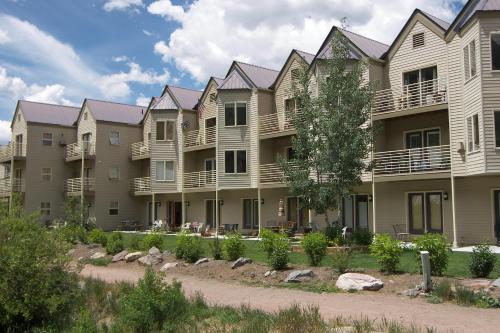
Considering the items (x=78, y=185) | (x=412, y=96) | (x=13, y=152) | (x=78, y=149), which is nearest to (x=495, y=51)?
(x=412, y=96)

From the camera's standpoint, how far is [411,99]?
25234 millimetres

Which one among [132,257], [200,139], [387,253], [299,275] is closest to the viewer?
[387,253]

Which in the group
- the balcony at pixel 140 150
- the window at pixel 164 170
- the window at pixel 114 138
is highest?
the window at pixel 114 138

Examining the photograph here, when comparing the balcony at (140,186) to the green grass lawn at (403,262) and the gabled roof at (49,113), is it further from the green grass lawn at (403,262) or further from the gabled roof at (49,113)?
the green grass lawn at (403,262)

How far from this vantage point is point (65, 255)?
962 centimetres

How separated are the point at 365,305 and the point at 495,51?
14.6m

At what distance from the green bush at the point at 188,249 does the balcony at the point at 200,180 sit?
15.4 metres

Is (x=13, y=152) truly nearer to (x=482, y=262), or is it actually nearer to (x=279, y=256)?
(x=279, y=256)

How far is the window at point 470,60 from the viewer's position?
21.5 metres

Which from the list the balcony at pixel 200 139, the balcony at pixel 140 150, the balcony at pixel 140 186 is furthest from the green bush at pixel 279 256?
the balcony at pixel 140 150

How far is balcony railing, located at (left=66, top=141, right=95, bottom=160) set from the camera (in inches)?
1650

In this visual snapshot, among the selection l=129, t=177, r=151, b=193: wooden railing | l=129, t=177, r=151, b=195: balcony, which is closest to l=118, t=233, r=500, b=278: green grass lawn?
l=129, t=177, r=151, b=195: balcony

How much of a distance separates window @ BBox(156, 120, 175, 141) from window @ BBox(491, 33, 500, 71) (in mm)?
23507

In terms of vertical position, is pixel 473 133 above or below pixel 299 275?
above
